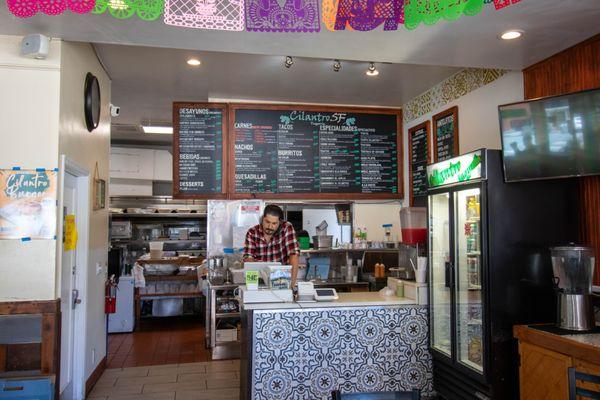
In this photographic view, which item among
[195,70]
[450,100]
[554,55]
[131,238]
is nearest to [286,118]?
[195,70]

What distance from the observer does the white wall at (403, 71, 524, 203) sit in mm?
4297

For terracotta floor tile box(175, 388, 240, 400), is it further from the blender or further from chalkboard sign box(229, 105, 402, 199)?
the blender

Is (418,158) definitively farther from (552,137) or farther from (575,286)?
(575,286)

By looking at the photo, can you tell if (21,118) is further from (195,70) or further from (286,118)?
(286,118)

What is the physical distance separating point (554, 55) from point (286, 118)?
3.26 meters

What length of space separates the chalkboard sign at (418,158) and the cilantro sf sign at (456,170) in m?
1.73

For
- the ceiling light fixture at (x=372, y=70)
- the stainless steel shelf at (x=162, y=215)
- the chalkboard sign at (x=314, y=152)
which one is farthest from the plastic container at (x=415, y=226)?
the stainless steel shelf at (x=162, y=215)

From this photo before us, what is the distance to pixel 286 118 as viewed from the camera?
616cm

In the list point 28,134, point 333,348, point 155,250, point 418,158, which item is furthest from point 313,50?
point 155,250

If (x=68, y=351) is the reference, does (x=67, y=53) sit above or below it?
above

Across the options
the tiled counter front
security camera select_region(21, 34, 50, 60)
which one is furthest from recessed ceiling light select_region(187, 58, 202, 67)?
the tiled counter front

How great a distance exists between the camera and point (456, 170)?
12.0ft

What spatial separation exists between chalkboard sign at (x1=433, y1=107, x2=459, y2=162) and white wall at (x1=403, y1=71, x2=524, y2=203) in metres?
0.07

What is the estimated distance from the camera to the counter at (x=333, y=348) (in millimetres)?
3666
